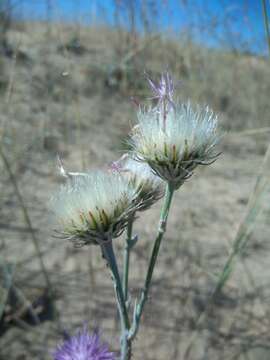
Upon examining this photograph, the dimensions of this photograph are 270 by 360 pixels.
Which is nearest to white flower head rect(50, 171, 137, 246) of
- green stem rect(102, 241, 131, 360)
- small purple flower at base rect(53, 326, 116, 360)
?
green stem rect(102, 241, 131, 360)

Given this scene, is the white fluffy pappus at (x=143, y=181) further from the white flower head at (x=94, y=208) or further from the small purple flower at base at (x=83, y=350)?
the small purple flower at base at (x=83, y=350)

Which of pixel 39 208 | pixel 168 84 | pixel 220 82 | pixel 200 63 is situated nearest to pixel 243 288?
pixel 39 208

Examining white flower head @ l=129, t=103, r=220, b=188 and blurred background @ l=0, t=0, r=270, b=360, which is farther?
blurred background @ l=0, t=0, r=270, b=360

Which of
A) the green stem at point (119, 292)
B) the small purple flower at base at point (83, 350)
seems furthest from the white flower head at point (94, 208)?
the small purple flower at base at point (83, 350)

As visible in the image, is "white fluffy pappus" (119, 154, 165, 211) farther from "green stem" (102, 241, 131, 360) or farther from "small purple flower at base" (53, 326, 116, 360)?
"small purple flower at base" (53, 326, 116, 360)

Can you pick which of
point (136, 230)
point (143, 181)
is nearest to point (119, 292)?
point (143, 181)
